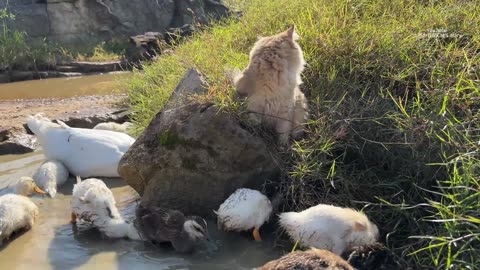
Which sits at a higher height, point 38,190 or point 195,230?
point 195,230

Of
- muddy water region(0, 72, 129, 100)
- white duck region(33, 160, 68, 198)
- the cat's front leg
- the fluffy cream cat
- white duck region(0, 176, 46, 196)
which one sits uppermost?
the fluffy cream cat

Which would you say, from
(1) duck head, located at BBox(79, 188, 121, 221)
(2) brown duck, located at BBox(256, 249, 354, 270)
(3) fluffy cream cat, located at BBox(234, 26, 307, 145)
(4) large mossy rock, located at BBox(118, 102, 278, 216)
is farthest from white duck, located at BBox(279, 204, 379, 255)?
(1) duck head, located at BBox(79, 188, 121, 221)

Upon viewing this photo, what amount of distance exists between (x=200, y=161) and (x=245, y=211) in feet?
2.43

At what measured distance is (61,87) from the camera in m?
12.0

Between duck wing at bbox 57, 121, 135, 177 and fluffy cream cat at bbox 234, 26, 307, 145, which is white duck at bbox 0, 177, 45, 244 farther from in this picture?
fluffy cream cat at bbox 234, 26, 307, 145

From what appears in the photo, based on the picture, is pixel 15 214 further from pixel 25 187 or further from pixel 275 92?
pixel 275 92

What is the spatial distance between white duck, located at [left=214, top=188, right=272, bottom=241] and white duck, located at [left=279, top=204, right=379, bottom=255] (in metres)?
0.40

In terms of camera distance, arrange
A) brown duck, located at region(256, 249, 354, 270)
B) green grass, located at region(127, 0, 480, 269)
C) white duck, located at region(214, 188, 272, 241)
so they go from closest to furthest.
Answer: brown duck, located at region(256, 249, 354, 270) < green grass, located at region(127, 0, 480, 269) < white duck, located at region(214, 188, 272, 241)

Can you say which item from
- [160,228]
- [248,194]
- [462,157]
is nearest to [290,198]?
[248,194]

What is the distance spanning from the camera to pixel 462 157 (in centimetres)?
364

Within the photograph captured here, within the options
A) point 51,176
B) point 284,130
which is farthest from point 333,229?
point 51,176

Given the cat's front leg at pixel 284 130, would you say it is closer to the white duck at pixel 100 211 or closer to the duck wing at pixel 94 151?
the white duck at pixel 100 211

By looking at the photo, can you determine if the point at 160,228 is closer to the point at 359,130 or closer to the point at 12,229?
the point at 12,229

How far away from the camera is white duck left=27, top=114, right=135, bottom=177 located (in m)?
6.08
